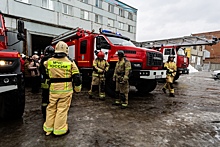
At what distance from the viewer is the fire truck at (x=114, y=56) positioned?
515 centimetres

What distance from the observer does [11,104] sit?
2.96 m

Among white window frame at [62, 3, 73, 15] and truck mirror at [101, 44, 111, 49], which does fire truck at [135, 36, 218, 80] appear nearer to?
truck mirror at [101, 44, 111, 49]

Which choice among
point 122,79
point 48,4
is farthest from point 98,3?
point 122,79

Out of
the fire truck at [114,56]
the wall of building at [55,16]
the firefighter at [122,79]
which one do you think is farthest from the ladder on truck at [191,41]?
the wall of building at [55,16]

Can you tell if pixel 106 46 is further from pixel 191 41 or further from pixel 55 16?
pixel 55 16

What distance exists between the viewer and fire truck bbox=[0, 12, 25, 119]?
97.3 inches

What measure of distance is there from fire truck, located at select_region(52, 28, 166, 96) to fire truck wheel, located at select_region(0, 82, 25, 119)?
3.06 metres

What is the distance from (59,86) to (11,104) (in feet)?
3.90

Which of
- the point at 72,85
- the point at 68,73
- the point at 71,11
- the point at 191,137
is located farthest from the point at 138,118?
the point at 71,11

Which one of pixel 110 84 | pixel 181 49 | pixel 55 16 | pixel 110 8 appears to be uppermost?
pixel 110 8

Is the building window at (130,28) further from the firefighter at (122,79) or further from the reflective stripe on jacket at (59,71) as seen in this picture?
the reflective stripe on jacket at (59,71)

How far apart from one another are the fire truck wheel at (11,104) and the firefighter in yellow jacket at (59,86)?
2.62ft

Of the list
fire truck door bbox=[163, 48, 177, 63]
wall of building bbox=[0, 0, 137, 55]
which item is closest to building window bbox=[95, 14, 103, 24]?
wall of building bbox=[0, 0, 137, 55]

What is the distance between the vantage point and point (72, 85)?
2.91 meters
